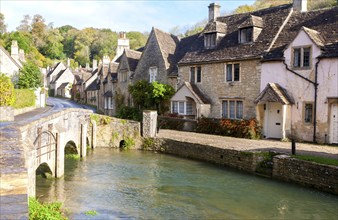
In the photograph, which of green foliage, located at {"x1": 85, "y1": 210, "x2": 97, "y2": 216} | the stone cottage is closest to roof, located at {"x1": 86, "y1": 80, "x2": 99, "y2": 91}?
the stone cottage

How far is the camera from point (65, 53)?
5458 inches

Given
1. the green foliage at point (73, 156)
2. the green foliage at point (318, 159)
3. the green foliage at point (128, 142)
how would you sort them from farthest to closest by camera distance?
Answer: the green foliage at point (128, 142), the green foliage at point (73, 156), the green foliage at point (318, 159)

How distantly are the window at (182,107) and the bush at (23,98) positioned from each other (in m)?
14.7

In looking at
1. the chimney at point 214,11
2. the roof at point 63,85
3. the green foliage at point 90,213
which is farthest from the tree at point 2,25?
the green foliage at point 90,213

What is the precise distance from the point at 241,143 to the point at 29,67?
32.1 meters

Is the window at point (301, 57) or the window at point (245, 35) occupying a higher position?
the window at point (245, 35)

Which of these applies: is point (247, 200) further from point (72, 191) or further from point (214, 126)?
point (214, 126)

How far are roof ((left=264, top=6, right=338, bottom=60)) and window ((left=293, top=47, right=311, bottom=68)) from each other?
0.90 meters

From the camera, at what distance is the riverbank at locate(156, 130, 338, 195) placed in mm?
16156

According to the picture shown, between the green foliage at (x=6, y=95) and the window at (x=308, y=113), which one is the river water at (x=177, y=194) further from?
the green foliage at (x=6, y=95)

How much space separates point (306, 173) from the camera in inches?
657

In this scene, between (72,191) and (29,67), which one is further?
(29,67)

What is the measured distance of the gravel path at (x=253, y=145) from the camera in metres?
19.7

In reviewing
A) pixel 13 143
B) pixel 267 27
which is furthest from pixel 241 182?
pixel 267 27
